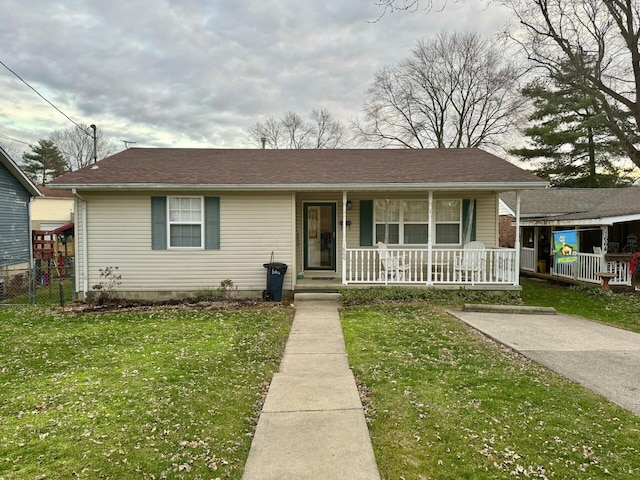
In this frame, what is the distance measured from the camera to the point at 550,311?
329 inches

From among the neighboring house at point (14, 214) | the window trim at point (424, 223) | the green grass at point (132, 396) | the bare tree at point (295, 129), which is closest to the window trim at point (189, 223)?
the green grass at point (132, 396)

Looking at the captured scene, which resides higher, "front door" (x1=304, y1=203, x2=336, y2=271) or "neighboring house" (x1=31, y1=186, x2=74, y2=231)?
"neighboring house" (x1=31, y1=186, x2=74, y2=231)

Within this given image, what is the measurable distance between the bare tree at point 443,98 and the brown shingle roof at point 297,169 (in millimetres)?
19425

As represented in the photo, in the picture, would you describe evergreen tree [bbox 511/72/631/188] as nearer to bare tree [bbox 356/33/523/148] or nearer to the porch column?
bare tree [bbox 356/33/523/148]

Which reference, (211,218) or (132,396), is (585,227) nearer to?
(211,218)

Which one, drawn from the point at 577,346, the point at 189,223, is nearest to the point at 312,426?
the point at 577,346

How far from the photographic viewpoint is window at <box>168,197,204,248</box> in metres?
9.58

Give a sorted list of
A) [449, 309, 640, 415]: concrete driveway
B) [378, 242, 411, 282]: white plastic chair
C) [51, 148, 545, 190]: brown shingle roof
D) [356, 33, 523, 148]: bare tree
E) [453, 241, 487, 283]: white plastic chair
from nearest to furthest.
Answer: [449, 309, 640, 415]: concrete driveway < [51, 148, 545, 190]: brown shingle roof < [453, 241, 487, 283]: white plastic chair < [378, 242, 411, 282]: white plastic chair < [356, 33, 523, 148]: bare tree

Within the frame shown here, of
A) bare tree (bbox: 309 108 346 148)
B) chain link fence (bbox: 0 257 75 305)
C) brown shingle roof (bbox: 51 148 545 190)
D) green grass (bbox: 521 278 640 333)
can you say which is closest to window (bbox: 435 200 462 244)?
brown shingle roof (bbox: 51 148 545 190)

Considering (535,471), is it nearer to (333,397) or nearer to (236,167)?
(333,397)

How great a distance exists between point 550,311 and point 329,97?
21.9 metres

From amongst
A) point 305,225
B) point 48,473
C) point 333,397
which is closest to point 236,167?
point 305,225

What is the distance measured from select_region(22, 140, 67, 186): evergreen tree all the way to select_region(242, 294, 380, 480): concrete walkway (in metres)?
39.7

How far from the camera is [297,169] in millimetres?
10375
